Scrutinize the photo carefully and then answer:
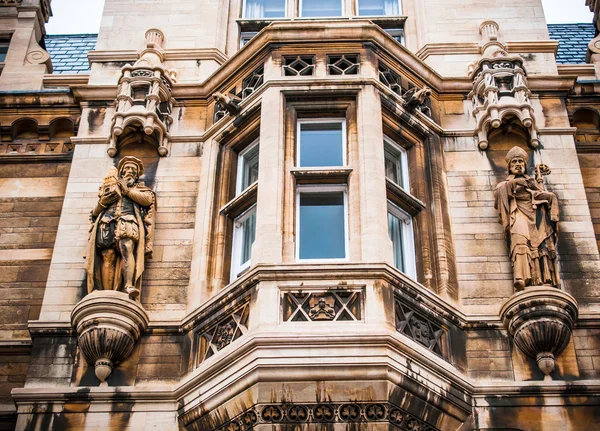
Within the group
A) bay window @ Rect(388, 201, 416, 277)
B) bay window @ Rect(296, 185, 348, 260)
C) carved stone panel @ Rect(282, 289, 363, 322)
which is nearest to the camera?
carved stone panel @ Rect(282, 289, 363, 322)

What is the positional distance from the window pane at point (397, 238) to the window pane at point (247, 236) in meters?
2.05

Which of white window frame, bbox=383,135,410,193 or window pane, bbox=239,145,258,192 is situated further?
window pane, bbox=239,145,258,192

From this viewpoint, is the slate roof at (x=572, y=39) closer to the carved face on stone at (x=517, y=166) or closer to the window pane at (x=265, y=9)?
the window pane at (x=265, y=9)

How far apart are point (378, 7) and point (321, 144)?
5.39m

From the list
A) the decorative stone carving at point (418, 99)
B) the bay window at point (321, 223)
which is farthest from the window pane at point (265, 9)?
the bay window at point (321, 223)

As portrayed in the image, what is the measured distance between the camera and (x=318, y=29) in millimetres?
17906

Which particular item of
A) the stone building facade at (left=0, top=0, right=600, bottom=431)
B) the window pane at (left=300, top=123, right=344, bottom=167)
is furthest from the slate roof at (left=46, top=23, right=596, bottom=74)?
the window pane at (left=300, top=123, right=344, bottom=167)

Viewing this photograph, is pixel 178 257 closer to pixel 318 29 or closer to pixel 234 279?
pixel 234 279

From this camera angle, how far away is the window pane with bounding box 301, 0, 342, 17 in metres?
21.0

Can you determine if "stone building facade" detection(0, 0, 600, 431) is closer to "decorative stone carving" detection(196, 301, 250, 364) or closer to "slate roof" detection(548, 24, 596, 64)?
"decorative stone carving" detection(196, 301, 250, 364)

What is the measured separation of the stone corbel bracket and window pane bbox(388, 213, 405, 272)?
219 centimetres

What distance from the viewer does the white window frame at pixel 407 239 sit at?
15828mm

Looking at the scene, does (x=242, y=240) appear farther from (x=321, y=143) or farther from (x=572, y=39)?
(x=572, y=39)

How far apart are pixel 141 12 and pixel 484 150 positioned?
716 centimetres
